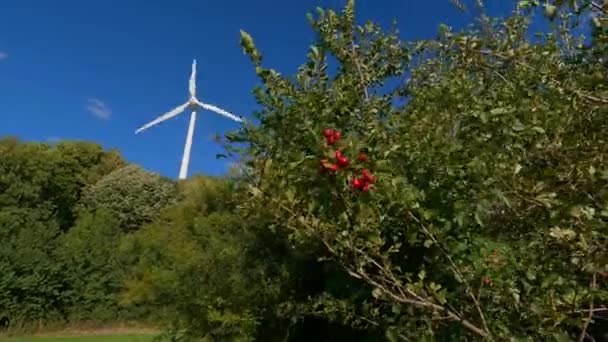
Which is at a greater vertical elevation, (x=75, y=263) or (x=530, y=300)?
(x=75, y=263)

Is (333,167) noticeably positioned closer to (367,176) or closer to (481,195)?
(367,176)

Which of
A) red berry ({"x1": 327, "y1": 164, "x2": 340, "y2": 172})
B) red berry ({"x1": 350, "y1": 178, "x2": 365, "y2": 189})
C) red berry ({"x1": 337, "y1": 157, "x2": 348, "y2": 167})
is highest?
red berry ({"x1": 337, "y1": 157, "x2": 348, "y2": 167})

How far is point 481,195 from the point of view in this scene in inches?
102

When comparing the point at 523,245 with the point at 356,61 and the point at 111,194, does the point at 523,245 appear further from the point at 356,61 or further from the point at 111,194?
the point at 111,194

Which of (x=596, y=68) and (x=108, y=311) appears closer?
(x=596, y=68)

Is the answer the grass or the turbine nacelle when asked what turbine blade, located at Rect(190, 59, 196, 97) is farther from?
the grass

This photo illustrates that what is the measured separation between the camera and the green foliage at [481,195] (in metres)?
2.44

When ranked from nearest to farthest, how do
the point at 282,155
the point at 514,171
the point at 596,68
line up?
the point at 514,171 → the point at 596,68 → the point at 282,155

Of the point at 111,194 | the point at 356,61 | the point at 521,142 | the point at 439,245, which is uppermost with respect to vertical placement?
the point at 111,194

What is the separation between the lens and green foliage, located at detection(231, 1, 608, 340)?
2441 millimetres

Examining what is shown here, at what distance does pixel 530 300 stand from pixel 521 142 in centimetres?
62

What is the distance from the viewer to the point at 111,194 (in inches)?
1964

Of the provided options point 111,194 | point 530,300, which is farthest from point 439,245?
point 111,194

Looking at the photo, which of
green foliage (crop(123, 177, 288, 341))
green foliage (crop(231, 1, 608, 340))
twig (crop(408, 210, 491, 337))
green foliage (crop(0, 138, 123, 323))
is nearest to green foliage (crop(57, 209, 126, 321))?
green foliage (crop(0, 138, 123, 323))
